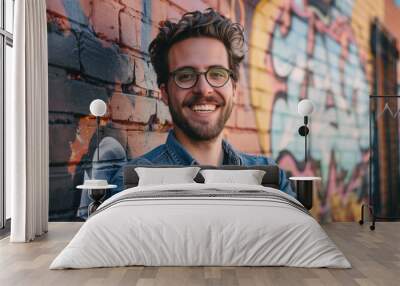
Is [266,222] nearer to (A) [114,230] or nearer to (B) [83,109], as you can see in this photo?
(A) [114,230]

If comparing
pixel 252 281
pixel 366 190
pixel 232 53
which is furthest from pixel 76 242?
pixel 366 190

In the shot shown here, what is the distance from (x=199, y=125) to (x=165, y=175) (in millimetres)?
908

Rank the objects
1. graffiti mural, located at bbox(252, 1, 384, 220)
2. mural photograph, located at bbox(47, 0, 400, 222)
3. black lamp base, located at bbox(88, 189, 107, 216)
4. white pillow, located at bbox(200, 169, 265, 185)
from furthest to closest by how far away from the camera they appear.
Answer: graffiti mural, located at bbox(252, 1, 384, 220) → mural photograph, located at bbox(47, 0, 400, 222) → black lamp base, located at bbox(88, 189, 107, 216) → white pillow, located at bbox(200, 169, 265, 185)

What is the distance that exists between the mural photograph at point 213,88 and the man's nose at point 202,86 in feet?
0.04

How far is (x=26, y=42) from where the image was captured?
5.62 meters

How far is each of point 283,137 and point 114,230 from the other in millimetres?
3322

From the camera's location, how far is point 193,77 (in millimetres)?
6863

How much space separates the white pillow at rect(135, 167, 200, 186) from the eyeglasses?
3.45ft

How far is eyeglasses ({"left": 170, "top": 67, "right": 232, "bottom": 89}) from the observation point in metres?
6.86

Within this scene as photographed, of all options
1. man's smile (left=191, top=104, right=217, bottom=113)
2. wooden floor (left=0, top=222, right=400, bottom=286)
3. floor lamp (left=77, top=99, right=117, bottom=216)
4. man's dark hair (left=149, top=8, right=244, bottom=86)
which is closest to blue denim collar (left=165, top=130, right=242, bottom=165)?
man's smile (left=191, top=104, right=217, bottom=113)

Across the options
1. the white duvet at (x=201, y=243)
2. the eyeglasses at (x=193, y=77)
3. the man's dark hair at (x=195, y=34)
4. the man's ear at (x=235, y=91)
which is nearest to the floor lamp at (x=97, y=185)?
the man's dark hair at (x=195, y=34)

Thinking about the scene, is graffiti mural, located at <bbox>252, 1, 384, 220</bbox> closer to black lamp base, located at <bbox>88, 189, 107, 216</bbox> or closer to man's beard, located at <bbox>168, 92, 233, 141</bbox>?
man's beard, located at <bbox>168, 92, 233, 141</bbox>

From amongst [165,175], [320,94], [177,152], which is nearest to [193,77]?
[177,152]

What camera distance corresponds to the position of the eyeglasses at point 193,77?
6863 mm
